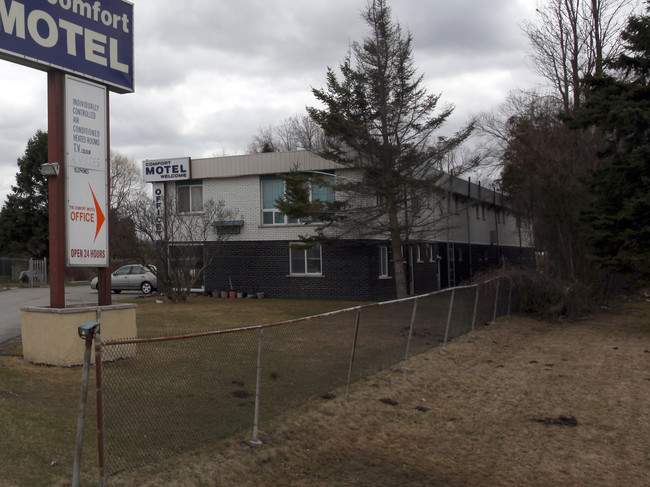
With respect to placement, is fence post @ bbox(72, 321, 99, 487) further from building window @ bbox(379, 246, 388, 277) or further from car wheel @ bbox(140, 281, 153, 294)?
car wheel @ bbox(140, 281, 153, 294)

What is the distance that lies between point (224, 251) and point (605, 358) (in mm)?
17073

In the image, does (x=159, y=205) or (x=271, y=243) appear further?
(x=271, y=243)

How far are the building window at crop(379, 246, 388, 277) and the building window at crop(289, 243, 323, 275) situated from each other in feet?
7.89

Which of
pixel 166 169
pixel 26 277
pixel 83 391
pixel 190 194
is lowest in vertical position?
pixel 83 391

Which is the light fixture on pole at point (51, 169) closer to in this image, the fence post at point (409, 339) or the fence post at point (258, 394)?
the fence post at point (258, 394)

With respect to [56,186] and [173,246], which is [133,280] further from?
[56,186]

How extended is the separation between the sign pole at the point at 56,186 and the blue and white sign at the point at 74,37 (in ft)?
1.23

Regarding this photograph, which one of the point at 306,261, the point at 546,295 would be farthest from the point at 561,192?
the point at 306,261

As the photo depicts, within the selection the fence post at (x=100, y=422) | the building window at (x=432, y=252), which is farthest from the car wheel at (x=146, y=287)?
the fence post at (x=100, y=422)

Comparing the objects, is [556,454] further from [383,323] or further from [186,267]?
[186,267]

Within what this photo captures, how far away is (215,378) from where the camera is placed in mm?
6574

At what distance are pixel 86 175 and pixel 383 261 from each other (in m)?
16.6

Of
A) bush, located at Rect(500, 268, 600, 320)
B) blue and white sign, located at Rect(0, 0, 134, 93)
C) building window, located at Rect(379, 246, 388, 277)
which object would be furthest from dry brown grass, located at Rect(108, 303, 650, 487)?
building window, located at Rect(379, 246, 388, 277)

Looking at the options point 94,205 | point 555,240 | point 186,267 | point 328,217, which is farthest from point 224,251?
point 94,205
